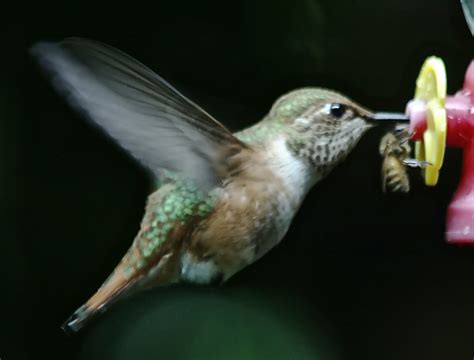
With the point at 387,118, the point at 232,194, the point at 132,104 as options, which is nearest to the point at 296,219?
the point at 232,194

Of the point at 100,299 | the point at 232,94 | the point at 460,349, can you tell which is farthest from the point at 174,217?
the point at 460,349

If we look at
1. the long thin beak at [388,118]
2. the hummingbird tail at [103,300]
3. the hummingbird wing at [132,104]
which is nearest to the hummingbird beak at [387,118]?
the long thin beak at [388,118]

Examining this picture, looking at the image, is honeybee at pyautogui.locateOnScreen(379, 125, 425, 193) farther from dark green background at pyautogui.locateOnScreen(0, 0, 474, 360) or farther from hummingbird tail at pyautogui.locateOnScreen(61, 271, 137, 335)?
dark green background at pyautogui.locateOnScreen(0, 0, 474, 360)

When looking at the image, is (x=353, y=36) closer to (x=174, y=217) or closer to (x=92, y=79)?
(x=174, y=217)

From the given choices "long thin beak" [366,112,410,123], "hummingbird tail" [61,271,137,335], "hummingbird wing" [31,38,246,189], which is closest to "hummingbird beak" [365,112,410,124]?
"long thin beak" [366,112,410,123]

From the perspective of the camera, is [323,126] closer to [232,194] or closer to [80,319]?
[232,194]

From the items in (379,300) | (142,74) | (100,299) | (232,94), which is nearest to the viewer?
(142,74)
